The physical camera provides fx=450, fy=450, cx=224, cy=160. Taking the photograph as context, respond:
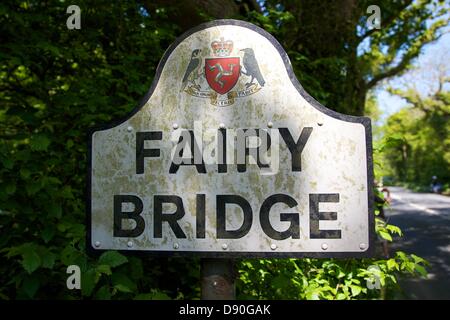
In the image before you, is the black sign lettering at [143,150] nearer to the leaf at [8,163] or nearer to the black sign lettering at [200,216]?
the black sign lettering at [200,216]

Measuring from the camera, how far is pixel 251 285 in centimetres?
311

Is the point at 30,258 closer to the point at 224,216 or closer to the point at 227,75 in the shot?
the point at 224,216

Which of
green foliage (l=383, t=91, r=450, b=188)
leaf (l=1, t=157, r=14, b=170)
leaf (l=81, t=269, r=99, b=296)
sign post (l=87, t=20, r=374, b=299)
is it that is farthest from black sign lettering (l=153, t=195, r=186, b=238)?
green foliage (l=383, t=91, r=450, b=188)

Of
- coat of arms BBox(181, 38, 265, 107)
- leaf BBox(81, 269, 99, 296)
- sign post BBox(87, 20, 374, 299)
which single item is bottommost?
leaf BBox(81, 269, 99, 296)

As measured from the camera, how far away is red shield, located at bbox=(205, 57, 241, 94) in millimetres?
1809

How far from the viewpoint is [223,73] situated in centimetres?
181

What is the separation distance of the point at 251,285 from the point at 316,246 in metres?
1.49

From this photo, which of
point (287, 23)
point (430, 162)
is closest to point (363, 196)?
point (287, 23)

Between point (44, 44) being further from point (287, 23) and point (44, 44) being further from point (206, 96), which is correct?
point (287, 23)

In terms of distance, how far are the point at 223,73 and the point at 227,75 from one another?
2 centimetres

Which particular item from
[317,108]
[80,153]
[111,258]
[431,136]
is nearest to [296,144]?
[317,108]

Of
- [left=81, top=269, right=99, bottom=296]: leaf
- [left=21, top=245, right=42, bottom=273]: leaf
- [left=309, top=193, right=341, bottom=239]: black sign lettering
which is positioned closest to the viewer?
[left=309, top=193, right=341, bottom=239]: black sign lettering

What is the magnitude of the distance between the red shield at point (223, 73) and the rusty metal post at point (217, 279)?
72cm

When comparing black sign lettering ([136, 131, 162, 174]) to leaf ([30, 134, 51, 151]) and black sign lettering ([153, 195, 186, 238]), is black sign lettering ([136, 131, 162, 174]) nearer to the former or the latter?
black sign lettering ([153, 195, 186, 238])
